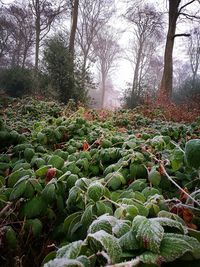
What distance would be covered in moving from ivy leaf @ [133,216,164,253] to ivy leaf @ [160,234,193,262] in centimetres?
3

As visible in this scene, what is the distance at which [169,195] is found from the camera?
178 cm

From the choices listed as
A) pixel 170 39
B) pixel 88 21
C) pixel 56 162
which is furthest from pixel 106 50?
pixel 56 162

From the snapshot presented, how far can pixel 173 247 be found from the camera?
2.46 feet

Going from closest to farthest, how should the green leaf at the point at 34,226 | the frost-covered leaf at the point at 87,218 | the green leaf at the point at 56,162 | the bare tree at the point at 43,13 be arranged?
the frost-covered leaf at the point at 87,218
the green leaf at the point at 34,226
the green leaf at the point at 56,162
the bare tree at the point at 43,13

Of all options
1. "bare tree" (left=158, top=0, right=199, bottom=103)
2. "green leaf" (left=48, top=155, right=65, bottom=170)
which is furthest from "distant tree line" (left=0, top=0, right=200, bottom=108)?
"green leaf" (left=48, top=155, right=65, bottom=170)

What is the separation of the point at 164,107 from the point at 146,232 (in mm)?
7570

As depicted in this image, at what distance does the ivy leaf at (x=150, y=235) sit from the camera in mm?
737

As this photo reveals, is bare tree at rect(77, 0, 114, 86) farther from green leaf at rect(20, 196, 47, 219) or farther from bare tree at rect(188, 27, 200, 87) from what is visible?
green leaf at rect(20, 196, 47, 219)

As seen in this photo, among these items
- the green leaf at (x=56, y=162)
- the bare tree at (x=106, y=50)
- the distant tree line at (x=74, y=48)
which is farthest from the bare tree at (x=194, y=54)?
the green leaf at (x=56, y=162)

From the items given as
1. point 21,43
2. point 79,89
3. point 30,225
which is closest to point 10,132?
point 30,225

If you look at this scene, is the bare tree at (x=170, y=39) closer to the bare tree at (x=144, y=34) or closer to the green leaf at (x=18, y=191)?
the bare tree at (x=144, y=34)

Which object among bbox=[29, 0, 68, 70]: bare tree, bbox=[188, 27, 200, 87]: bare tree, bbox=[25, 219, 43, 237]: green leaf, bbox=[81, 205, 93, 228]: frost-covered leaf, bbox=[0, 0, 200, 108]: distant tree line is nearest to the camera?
bbox=[81, 205, 93, 228]: frost-covered leaf

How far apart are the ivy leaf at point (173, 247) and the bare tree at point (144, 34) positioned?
14.4m

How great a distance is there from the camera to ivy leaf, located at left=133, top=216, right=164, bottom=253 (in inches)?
29.0
